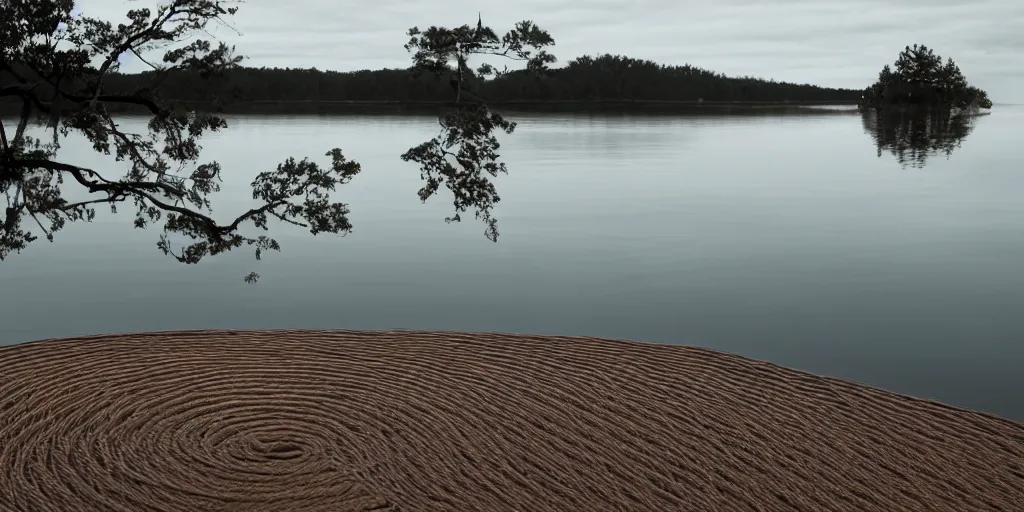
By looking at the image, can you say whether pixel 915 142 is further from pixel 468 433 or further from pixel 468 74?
pixel 468 433

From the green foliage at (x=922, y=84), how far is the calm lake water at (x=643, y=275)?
3575 centimetres

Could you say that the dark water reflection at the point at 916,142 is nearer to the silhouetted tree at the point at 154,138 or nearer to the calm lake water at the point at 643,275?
the calm lake water at the point at 643,275

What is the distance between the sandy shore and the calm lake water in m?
0.64

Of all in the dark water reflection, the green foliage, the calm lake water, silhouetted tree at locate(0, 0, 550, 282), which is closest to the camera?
the calm lake water

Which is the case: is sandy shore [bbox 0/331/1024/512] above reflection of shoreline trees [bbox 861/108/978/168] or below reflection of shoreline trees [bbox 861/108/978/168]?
below

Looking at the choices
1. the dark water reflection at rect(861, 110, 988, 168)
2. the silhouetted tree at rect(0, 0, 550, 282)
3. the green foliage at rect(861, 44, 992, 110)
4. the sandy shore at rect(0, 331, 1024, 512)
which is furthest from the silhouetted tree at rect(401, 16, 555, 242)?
the green foliage at rect(861, 44, 992, 110)

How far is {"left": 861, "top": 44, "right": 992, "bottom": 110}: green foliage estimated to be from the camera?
46.5 m

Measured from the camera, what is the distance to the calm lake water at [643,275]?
573 cm

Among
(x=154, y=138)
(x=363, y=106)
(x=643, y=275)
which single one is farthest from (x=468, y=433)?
(x=363, y=106)

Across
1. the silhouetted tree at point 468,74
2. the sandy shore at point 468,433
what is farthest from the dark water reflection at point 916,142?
the sandy shore at point 468,433

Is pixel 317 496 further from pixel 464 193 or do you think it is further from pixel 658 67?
pixel 658 67

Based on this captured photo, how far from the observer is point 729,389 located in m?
4.64

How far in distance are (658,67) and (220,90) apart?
22.0m

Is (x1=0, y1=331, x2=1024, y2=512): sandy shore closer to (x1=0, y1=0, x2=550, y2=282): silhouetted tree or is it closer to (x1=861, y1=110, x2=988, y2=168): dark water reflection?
(x1=0, y1=0, x2=550, y2=282): silhouetted tree
